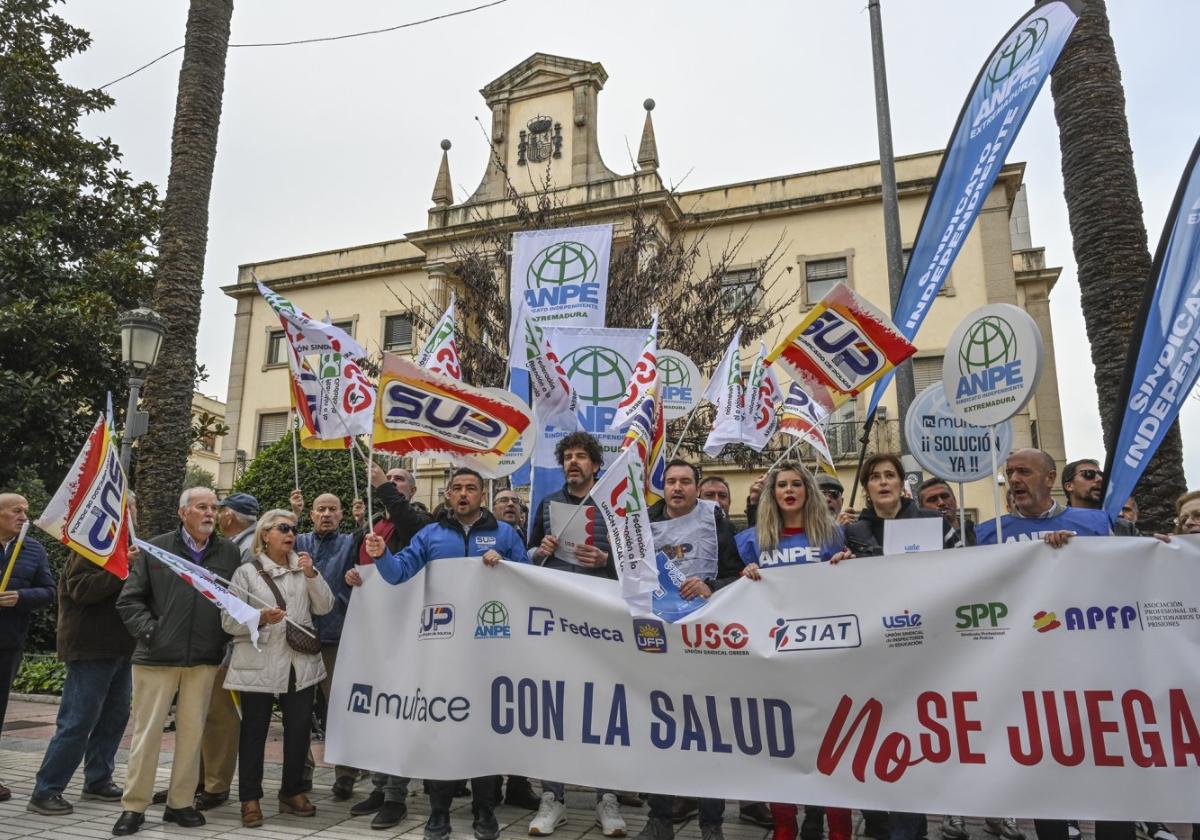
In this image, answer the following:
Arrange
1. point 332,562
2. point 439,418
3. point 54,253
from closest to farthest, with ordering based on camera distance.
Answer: point 439,418 → point 332,562 → point 54,253

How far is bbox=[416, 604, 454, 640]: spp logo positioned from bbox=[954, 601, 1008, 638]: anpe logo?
273 centimetres

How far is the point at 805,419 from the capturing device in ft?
22.5

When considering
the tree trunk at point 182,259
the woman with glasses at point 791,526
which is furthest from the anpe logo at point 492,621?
the tree trunk at point 182,259

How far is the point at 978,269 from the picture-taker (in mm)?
23719

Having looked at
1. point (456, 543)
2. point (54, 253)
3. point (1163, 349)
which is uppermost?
point (54, 253)

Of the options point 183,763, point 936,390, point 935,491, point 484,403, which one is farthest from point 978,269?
point 183,763

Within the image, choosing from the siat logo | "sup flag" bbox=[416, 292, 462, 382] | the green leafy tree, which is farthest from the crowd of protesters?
the green leafy tree

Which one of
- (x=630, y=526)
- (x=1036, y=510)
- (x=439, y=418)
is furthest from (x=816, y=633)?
(x=439, y=418)

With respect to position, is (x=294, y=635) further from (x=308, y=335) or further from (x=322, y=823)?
(x=308, y=335)

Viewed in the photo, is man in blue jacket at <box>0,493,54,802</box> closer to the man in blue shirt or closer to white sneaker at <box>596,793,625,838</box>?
white sneaker at <box>596,793,625,838</box>

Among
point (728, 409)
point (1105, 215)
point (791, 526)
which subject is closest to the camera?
point (791, 526)

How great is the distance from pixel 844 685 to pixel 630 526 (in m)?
1.30

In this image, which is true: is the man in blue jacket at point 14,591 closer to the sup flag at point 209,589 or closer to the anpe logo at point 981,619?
the sup flag at point 209,589

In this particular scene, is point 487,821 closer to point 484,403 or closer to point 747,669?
point 747,669
